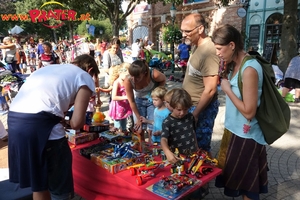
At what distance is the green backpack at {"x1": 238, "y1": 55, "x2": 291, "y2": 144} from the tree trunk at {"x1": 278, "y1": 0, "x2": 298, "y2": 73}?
7492 millimetres

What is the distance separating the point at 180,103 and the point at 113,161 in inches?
28.8

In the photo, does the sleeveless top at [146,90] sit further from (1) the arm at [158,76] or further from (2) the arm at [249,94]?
(2) the arm at [249,94]

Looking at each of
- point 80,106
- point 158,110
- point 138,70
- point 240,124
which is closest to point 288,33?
point 158,110

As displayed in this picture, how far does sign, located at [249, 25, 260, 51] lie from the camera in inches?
539

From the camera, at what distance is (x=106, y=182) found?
202cm

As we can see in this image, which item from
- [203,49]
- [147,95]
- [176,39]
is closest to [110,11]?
[176,39]

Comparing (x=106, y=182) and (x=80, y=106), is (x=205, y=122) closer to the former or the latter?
(x=106, y=182)

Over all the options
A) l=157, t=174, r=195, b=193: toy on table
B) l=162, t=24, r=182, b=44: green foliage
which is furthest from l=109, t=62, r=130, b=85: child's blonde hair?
l=162, t=24, r=182, b=44: green foliage

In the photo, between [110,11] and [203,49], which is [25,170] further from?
[110,11]

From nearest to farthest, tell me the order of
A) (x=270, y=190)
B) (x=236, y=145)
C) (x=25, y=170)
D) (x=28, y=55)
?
1. (x=25, y=170)
2. (x=236, y=145)
3. (x=270, y=190)
4. (x=28, y=55)

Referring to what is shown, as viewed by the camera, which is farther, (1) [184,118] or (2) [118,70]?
(2) [118,70]

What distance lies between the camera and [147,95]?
3.29 metres

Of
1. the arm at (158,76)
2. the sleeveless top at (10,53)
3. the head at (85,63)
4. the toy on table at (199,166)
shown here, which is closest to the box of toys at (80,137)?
the head at (85,63)

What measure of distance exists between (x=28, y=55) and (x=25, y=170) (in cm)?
1796
